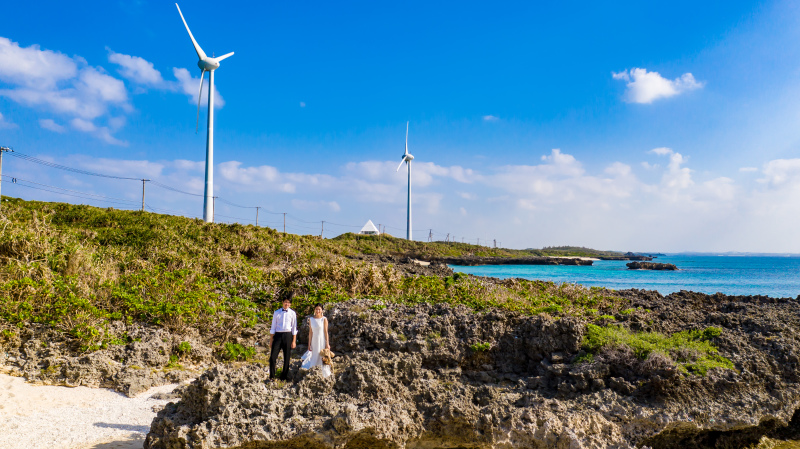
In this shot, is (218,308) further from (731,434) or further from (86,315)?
(731,434)

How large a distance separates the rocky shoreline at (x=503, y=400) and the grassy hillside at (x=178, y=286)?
3.62 m

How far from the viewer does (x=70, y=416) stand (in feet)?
24.3

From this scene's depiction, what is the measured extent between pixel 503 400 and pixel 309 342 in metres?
3.47

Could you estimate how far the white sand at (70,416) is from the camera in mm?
6598

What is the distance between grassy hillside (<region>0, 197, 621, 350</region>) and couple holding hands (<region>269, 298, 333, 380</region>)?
3.98m

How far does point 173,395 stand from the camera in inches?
339

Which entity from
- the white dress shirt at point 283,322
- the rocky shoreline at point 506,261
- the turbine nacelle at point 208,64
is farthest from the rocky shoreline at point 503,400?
the rocky shoreline at point 506,261

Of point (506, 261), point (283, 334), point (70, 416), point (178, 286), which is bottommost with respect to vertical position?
point (70, 416)

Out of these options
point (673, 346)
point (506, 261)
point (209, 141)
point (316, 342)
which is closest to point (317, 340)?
point (316, 342)

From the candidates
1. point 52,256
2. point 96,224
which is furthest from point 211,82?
point 52,256

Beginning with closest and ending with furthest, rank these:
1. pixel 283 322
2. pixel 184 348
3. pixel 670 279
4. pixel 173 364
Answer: pixel 283 322 → pixel 173 364 → pixel 184 348 → pixel 670 279

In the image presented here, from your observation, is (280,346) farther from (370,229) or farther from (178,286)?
(370,229)

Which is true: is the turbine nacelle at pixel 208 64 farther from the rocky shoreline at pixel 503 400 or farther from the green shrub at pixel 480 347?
the green shrub at pixel 480 347

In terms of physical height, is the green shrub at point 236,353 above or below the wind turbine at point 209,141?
below
